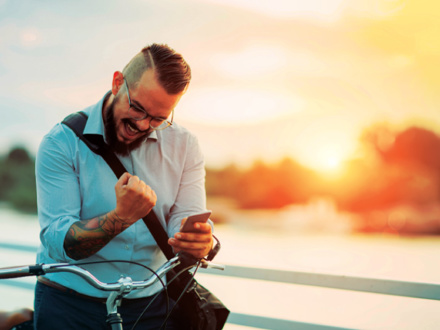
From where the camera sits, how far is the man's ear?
1.58 m

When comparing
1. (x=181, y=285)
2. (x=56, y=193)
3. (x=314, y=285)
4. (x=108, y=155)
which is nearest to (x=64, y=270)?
(x=56, y=193)

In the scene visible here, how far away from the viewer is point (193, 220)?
1.33 m

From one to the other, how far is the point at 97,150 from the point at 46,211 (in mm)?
258

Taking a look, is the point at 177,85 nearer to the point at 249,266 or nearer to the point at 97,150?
the point at 97,150

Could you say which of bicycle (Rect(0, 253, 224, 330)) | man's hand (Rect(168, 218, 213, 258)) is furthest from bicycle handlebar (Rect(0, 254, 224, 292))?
man's hand (Rect(168, 218, 213, 258))

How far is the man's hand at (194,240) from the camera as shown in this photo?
1365mm

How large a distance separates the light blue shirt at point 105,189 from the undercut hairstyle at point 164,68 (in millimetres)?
182

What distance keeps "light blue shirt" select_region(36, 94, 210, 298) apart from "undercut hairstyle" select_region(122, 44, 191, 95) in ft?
0.60

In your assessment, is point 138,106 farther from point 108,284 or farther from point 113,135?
point 108,284

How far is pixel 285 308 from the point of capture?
2375 millimetres

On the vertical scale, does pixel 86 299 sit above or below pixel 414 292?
below

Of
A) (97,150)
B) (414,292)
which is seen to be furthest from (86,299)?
(414,292)

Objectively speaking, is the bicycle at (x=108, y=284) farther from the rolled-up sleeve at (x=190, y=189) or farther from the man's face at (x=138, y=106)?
the man's face at (x=138, y=106)

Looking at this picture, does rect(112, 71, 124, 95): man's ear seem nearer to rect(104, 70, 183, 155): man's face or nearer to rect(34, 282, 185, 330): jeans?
rect(104, 70, 183, 155): man's face
